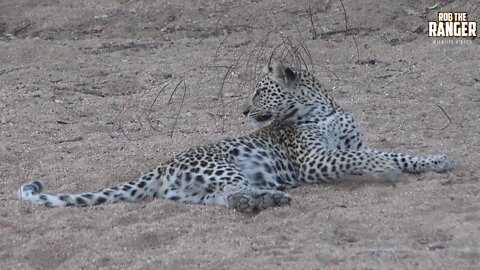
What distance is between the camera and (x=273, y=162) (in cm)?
711

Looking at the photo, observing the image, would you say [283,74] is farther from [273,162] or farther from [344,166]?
[344,166]

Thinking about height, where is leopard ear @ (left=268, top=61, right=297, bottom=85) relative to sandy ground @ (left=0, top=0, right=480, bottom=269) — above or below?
above

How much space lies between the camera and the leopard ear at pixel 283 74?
751cm

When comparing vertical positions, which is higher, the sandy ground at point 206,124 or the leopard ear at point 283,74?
the leopard ear at point 283,74

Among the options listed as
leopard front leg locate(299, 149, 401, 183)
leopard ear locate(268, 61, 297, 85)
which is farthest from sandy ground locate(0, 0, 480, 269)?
leopard ear locate(268, 61, 297, 85)

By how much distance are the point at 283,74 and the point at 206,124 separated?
6.17 ft

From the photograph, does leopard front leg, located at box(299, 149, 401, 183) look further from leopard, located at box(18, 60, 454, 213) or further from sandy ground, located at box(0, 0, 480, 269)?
sandy ground, located at box(0, 0, 480, 269)

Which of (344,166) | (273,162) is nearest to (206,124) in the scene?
(273,162)

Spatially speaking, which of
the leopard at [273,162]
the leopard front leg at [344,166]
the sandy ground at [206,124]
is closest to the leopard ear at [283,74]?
the leopard at [273,162]

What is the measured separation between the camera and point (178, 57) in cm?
1217

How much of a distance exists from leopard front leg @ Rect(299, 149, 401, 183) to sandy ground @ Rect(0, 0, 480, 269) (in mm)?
102

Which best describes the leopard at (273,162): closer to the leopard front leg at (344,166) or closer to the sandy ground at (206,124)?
the leopard front leg at (344,166)

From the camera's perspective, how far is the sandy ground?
522 cm

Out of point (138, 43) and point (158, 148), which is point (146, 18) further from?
point (158, 148)
